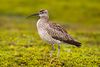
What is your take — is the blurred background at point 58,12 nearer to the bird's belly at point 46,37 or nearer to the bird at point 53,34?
the bird at point 53,34

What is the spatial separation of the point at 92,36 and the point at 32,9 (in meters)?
16.3

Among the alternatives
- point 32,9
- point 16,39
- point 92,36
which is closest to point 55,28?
point 16,39

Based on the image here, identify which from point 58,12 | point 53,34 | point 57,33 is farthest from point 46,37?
point 58,12

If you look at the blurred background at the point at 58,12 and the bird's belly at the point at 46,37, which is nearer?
the bird's belly at the point at 46,37

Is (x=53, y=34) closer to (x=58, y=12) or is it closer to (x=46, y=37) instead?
(x=46, y=37)

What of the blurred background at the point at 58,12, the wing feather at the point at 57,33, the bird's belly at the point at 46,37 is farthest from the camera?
the blurred background at the point at 58,12

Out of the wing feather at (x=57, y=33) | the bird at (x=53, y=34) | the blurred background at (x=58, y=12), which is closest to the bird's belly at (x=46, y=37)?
the bird at (x=53, y=34)

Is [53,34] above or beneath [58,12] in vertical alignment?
beneath

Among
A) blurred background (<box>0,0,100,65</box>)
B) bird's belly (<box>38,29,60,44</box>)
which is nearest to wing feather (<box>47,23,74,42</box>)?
bird's belly (<box>38,29,60,44</box>)

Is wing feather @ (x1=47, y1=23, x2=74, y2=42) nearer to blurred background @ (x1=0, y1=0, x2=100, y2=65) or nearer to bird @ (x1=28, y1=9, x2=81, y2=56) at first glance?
bird @ (x1=28, y1=9, x2=81, y2=56)

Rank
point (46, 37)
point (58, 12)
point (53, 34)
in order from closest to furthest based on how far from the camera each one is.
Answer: point (46, 37) < point (53, 34) < point (58, 12)

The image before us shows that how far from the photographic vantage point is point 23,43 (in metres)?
21.0

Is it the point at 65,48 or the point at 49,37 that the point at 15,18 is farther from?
the point at 49,37

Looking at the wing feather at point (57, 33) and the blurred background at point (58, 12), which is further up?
the blurred background at point (58, 12)
